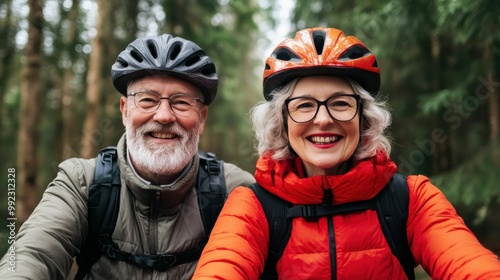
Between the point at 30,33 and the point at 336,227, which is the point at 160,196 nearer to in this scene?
the point at 336,227

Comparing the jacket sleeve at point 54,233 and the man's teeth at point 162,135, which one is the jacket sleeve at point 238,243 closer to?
the man's teeth at point 162,135

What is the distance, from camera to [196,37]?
1188cm

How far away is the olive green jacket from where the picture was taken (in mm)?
2514

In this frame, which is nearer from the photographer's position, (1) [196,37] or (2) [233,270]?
(2) [233,270]

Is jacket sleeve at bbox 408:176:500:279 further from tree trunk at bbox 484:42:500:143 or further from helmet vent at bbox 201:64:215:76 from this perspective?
tree trunk at bbox 484:42:500:143

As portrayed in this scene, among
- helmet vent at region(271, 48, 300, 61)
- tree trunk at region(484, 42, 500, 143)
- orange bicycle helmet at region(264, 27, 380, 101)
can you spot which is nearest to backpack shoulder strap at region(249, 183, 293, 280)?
orange bicycle helmet at region(264, 27, 380, 101)

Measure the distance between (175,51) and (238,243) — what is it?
1.69 m

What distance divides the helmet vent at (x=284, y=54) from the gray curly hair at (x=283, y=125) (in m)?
0.19

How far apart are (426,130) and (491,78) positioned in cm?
325

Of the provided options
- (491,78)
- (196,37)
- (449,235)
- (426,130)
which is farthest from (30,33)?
(426,130)

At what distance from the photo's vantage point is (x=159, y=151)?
10.1 ft

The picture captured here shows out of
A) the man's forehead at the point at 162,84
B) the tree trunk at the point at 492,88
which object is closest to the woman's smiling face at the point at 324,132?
the man's forehead at the point at 162,84

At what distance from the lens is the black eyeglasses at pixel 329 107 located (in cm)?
272

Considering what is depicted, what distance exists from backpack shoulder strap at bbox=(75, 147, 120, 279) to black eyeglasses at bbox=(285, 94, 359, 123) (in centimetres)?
140
